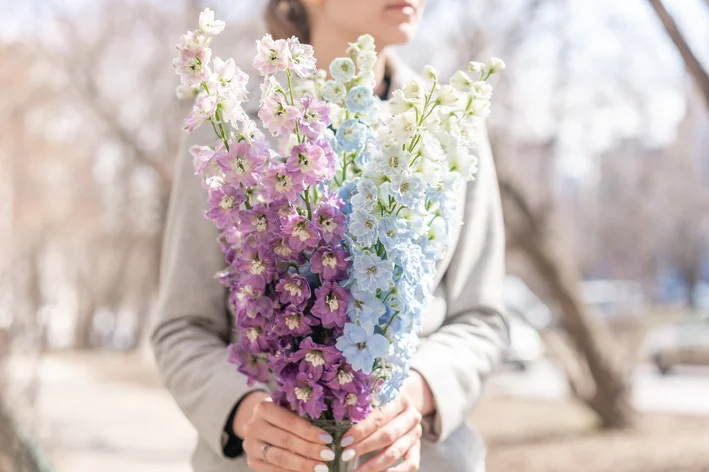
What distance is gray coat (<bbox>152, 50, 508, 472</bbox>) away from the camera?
1.18 metres

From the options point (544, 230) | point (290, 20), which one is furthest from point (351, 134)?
point (544, 230)

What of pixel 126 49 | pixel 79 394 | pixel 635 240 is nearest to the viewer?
pixel 126 49

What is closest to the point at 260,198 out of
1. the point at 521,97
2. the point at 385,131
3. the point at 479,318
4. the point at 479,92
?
the point at 385,131

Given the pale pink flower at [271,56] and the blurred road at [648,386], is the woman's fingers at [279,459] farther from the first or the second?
the blurred road at [648,386]

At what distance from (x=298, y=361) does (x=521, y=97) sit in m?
5.91

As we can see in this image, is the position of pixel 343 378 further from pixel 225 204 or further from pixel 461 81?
pixel 461 81

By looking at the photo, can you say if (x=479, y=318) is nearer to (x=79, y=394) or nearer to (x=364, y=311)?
(x=364, y=311)

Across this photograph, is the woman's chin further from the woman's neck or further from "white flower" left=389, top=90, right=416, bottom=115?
"white flower" left=389, top=90, right=416, bottom=115

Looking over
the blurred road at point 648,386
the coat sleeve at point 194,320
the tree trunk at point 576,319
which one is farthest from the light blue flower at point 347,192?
the blurred road at point 648,386

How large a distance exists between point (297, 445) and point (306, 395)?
0.25 feet

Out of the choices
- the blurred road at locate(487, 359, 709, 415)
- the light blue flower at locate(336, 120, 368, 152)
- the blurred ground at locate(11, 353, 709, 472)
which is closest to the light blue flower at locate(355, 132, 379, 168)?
the light blue flower at locate(336, 120, 368, 152)

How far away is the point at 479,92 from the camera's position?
97 cm

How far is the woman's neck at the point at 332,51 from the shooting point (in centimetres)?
135

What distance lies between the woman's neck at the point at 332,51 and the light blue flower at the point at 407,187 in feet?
1.61
